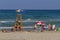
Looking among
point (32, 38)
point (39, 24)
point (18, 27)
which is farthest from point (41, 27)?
point (32, 38)

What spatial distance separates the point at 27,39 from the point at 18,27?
413 cm

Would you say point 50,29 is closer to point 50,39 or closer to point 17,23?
point 17,23

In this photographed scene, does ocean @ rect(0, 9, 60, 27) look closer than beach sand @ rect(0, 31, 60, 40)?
No

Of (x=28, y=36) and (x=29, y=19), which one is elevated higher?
(x=28, y=36)

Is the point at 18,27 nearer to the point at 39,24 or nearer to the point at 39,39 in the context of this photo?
the point at 39,24

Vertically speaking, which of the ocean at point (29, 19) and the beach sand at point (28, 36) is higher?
the beach sand at point (28, 36)

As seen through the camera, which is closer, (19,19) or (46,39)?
(46,39)

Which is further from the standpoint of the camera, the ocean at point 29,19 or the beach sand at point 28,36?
the ocean at point 29,19

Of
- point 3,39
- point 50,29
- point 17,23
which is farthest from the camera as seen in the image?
point 50,29

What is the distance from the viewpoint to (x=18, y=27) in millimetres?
15812

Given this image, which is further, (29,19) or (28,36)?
(29,19)

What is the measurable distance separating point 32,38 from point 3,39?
1.57 meters

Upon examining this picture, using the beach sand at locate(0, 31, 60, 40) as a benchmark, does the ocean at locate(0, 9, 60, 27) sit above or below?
below

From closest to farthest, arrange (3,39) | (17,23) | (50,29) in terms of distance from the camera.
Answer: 1. (3,39)
2. (17,23)
3. (50,29)
